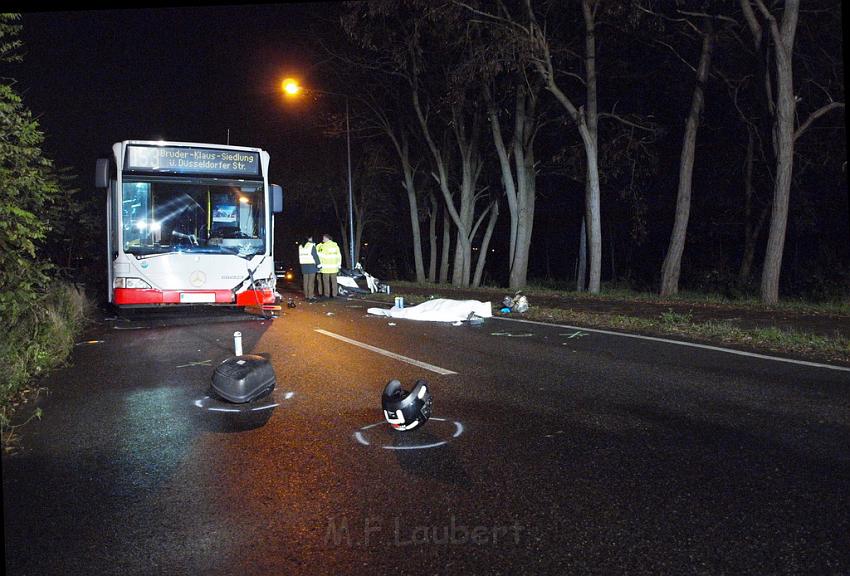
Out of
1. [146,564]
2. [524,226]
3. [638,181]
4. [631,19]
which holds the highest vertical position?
[631,19]

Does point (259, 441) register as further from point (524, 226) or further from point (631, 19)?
point (524, 226)

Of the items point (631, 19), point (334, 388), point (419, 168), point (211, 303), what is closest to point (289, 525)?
point (334, 388)

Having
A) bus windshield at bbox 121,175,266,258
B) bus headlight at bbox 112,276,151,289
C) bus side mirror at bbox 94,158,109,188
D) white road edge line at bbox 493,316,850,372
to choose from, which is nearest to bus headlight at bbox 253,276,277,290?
bus windshield at bbox 121,175,266,258

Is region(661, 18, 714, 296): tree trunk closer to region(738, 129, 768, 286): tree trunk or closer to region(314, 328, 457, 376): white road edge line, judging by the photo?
region(738, 129, 768, 286): tree trunk

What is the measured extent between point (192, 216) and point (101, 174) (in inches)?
67.6

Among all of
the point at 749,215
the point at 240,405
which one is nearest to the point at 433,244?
the point at 749,215

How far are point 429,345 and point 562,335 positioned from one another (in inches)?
94.2

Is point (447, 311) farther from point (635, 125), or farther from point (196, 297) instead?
point (635, 125)

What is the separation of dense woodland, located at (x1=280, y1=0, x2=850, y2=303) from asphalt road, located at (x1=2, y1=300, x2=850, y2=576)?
11.2 m

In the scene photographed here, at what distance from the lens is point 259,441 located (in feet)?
16.1

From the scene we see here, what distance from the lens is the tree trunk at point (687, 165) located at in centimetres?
1794

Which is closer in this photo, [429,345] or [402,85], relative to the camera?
[429,345]

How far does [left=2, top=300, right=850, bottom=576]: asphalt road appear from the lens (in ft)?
10.3

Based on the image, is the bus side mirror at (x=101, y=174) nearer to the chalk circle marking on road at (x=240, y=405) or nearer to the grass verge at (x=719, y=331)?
the chalk circle marking on road at (x=240, y=405)
